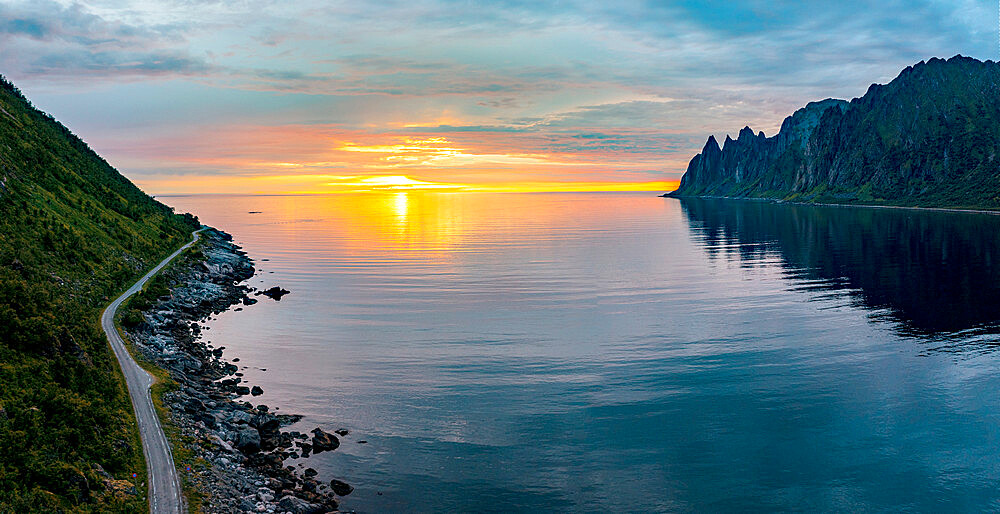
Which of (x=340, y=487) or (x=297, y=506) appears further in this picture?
(x=340, y=487)

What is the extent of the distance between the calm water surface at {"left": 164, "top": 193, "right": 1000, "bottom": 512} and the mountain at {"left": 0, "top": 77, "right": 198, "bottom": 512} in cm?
1181

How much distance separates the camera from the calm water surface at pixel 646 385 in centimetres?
3469

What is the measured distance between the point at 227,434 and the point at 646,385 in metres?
32.9

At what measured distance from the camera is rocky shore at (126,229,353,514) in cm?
3155

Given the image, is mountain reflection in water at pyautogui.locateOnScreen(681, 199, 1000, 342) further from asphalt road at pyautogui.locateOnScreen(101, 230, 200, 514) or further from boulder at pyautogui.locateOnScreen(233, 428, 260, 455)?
asphalt road at pyautogui.locateOnScreen(101, 230, 200, 514)

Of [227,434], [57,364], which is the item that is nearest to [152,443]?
[227,434]

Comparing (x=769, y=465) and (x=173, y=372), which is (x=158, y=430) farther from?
(x=769, y=465)

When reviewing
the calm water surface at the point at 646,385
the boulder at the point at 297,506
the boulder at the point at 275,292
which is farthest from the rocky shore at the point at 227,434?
the boulder at the point at 275,292

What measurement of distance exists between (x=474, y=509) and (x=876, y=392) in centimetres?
3585

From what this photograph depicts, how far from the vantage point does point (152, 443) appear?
1350 inches

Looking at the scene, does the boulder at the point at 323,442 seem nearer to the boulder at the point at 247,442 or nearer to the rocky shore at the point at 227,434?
the rocky shore at the point at 227,434

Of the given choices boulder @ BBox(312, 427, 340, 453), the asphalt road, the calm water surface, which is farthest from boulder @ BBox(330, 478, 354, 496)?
the asphalt road

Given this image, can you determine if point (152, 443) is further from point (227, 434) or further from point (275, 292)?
point (275, 292)

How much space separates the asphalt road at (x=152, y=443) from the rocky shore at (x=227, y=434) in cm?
113
